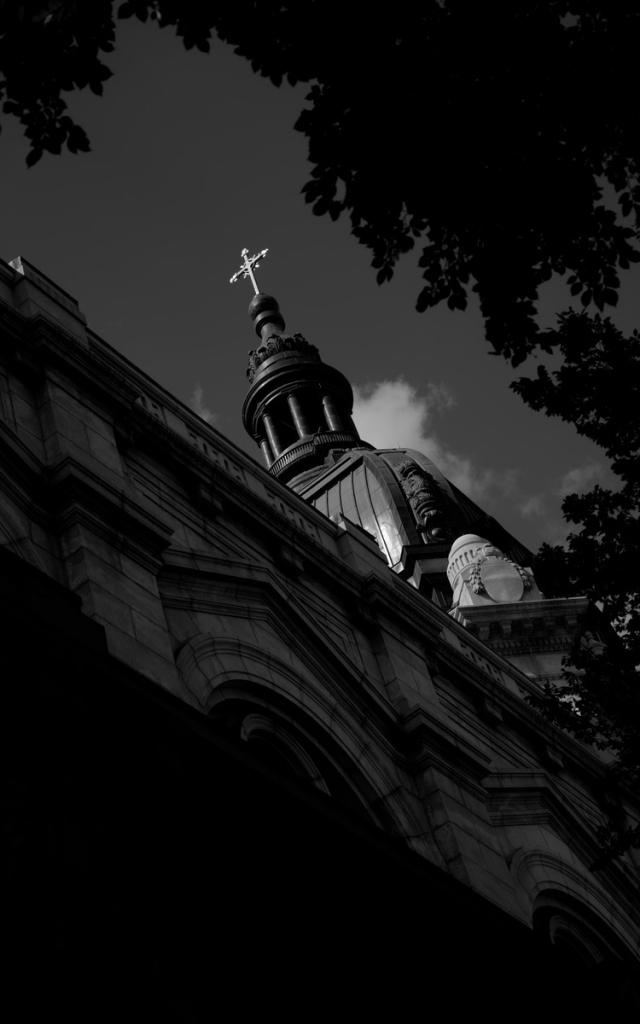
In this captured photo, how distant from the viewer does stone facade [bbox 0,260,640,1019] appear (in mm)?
15625

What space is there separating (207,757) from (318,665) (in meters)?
9.67

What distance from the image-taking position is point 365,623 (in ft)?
69.2

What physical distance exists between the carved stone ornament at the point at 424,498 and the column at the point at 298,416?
9800 millimetres

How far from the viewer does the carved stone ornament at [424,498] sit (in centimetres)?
5661

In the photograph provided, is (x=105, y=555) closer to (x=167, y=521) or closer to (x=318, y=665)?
(x=167, y=521)

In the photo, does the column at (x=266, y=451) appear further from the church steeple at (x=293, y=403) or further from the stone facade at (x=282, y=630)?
the stone facade at (x=282, y=630)

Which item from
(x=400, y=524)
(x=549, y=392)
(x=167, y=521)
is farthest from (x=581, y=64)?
(x=400, y=524)

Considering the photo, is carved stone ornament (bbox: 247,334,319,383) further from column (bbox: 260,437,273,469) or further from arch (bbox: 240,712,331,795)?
arch (bbox: 240,712,331,795)

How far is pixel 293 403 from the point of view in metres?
73.9

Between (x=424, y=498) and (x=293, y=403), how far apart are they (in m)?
A: 16.6

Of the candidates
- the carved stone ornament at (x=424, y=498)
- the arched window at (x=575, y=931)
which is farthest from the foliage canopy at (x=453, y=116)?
the carved stone ornament at (x=424, y=498)

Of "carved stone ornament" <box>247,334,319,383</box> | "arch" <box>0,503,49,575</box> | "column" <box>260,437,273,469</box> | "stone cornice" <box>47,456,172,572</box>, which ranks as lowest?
"arch" <box>0,503,49,575</box>

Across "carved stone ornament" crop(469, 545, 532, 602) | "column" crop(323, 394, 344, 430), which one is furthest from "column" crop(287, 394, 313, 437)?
"carved stone ornament" crop(469, 545, 532, 602)

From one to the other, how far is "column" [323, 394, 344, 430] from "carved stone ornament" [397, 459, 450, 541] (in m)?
8.48
